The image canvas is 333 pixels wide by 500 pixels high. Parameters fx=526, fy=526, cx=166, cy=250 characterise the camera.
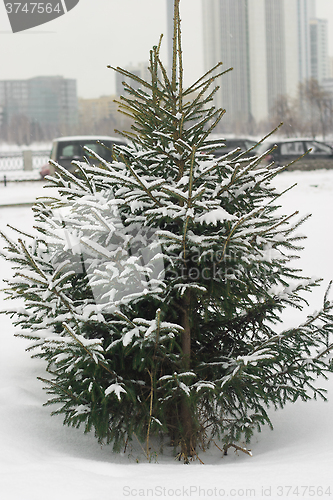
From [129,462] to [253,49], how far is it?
96.0 metres

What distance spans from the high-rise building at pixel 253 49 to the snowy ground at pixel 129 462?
88775 mm

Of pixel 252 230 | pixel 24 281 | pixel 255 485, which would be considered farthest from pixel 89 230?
pixel 255 485

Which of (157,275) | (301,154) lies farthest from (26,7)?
(157,275)

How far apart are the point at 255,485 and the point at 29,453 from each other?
127 centimetres

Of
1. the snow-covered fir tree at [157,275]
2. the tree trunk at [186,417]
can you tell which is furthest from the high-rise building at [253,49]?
the tree trunk at [186,417]

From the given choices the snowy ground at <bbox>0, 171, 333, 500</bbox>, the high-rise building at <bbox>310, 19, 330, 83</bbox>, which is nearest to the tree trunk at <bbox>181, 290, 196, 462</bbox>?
the snowy ground at <bbox>0, 171, 333, 500</bbox>

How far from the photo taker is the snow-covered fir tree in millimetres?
3049

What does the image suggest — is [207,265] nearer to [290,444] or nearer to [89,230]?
[89,230]

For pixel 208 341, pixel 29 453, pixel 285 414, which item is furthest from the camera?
pixel 285 414

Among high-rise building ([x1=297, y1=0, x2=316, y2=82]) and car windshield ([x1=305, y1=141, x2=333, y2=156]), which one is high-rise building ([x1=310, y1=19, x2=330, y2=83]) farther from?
car windshield ([x1=305, y1=141, x2=333, y2=156])

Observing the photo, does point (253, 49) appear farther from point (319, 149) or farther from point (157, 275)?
point (157, 275)

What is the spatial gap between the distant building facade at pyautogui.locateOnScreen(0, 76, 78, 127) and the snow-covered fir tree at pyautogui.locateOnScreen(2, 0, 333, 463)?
3748 inches

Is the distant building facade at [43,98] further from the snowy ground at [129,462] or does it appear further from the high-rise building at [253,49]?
the snowy ground at [129,462]

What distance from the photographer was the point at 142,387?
10.8 feet
